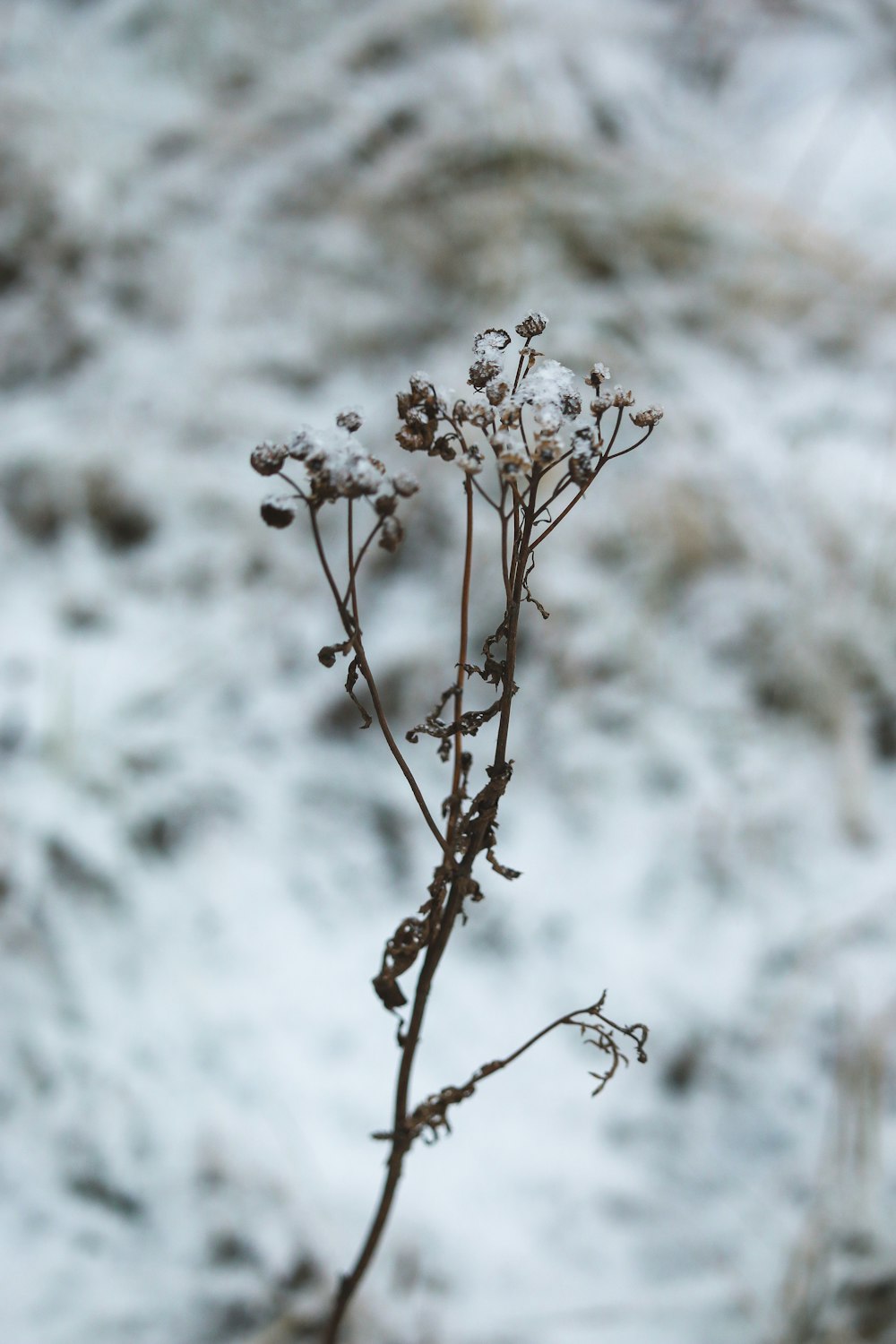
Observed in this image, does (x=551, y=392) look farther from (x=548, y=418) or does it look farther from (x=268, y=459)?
(x=268, y=459)

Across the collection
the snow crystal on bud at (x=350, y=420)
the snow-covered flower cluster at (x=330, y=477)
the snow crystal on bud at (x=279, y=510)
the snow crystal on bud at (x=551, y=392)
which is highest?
the snow crystal on bud at (x=551, y=392)

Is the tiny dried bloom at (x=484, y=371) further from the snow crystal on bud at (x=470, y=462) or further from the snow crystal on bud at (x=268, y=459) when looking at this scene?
the snow crystal on bud at (x=268, y=459)

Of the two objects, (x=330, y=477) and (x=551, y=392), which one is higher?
(x=551, y=392)

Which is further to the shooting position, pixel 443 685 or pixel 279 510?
pixel 443 685

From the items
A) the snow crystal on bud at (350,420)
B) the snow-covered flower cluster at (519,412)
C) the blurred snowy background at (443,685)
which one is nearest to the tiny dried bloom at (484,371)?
the snow-covered flower cluster at (519,412)

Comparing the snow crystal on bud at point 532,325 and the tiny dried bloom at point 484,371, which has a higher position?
the snow crystal on bud at point 532,325

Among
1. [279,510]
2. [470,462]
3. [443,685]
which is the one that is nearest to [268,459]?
[279,510]

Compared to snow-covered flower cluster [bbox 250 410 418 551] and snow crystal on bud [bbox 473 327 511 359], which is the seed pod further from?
snow-covered flower cluster [bbox 250 410 418 551]

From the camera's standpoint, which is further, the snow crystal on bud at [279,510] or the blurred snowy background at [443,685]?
the blurred snowy background at [443,685]
